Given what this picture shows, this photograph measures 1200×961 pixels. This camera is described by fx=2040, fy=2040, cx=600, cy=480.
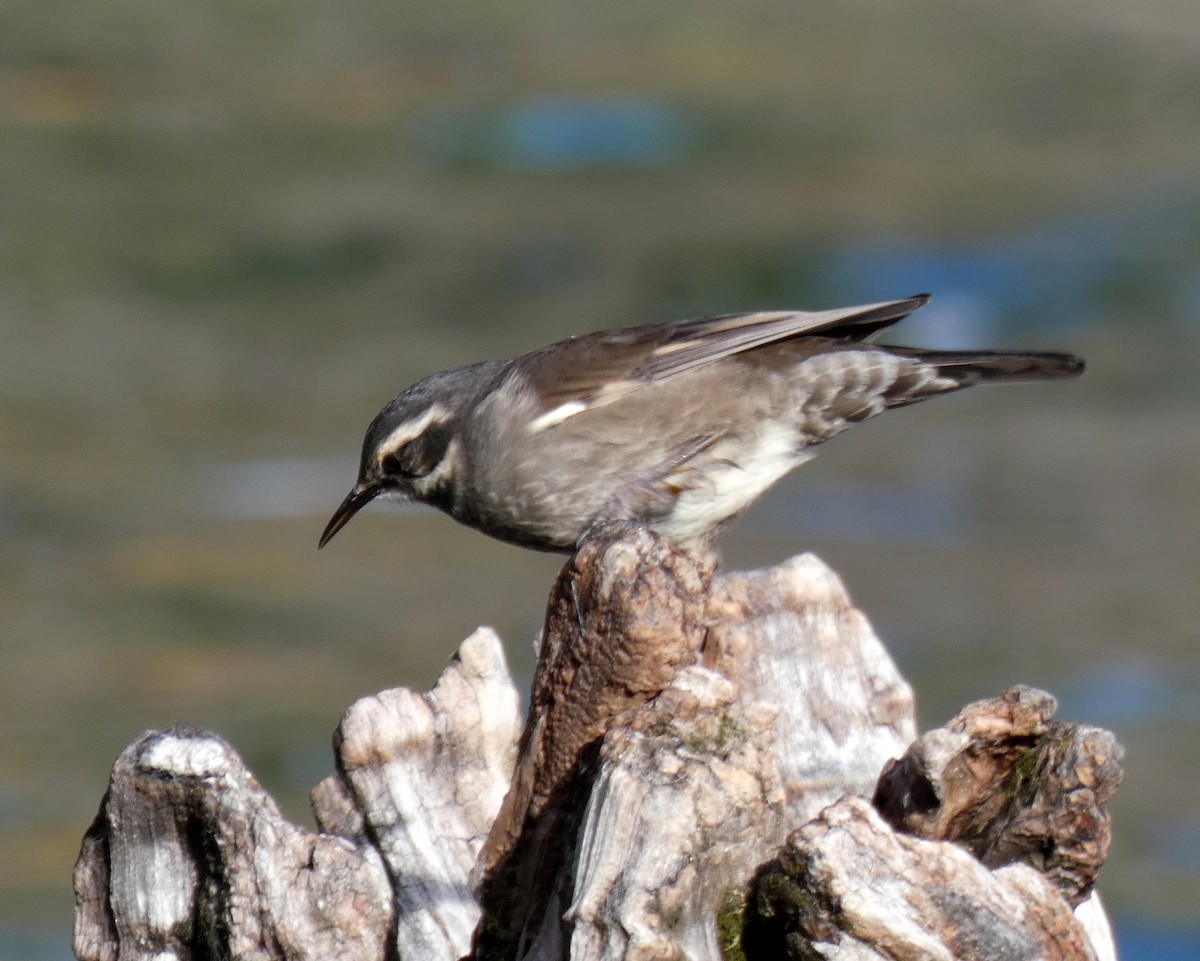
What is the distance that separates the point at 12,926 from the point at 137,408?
9654mm

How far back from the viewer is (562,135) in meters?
26.8

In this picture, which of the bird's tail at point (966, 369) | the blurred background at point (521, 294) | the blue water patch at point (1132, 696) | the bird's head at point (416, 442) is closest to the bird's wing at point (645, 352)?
the bird's tail at point (966, 369)

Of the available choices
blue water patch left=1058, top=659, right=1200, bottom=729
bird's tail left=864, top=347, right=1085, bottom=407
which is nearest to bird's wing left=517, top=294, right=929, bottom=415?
bird's tail left=864, top=347, right=1085, bottom=407

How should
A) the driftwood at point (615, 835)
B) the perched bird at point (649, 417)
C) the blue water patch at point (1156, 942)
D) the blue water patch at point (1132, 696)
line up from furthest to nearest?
the blue water patch at point (1132, 696)
the blue water patch at point (1156, 942)
the perched bird at point (649, 417)
the driftwood at point (615, 835)

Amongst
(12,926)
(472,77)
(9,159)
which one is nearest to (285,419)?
(9,159)

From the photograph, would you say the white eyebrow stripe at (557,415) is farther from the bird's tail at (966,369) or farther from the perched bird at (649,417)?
the bird's tail at (966,369)

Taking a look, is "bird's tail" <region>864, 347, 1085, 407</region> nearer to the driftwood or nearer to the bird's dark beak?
the bird's dark beak

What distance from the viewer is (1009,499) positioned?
20625mm

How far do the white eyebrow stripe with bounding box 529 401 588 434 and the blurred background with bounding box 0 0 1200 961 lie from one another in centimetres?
784

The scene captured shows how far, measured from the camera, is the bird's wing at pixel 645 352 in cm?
836

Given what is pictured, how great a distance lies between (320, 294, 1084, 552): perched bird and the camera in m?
8.19

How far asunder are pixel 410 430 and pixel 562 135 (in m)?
18.9

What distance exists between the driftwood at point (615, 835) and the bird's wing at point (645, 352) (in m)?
2.79

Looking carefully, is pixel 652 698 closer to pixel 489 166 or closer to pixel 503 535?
pixel 503 535
